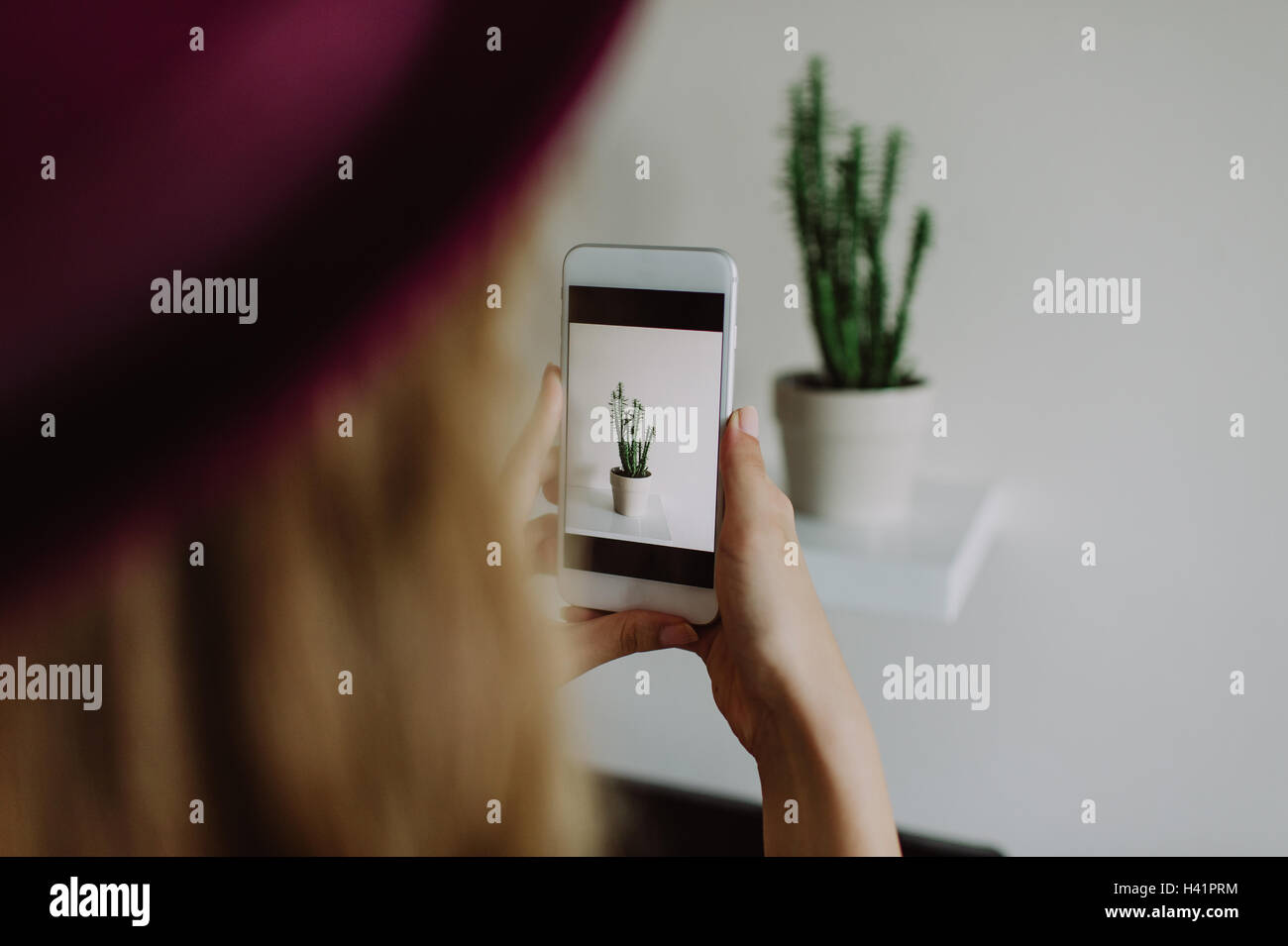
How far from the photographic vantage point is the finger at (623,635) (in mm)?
499

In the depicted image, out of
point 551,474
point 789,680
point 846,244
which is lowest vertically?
point 789,680

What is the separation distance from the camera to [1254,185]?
1.77 feet

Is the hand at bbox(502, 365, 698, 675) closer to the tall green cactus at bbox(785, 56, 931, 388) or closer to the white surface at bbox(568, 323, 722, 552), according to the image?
the white surface at bbox(568, 323, 722, 552)

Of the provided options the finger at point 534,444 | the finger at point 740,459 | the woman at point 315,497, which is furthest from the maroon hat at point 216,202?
the finger at point 740,459

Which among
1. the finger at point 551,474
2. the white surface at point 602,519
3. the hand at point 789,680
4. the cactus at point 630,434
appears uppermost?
the cactus at point 630,434

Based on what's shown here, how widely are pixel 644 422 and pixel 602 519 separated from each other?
62 mm

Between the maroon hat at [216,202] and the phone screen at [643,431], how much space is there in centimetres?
16

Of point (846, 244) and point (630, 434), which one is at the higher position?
point (846, 244)

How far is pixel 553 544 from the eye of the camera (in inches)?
21.5

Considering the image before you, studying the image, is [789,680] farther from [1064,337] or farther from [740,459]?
[1064,337]

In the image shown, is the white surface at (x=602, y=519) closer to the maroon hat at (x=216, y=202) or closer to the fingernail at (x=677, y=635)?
the fingernail at (x=677, y=635)

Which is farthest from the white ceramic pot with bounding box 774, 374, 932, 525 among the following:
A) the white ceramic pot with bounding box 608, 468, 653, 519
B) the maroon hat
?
the maroon hat

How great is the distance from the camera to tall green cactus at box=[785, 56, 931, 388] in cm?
52

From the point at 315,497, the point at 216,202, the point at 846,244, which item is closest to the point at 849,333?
the point at 846,244
